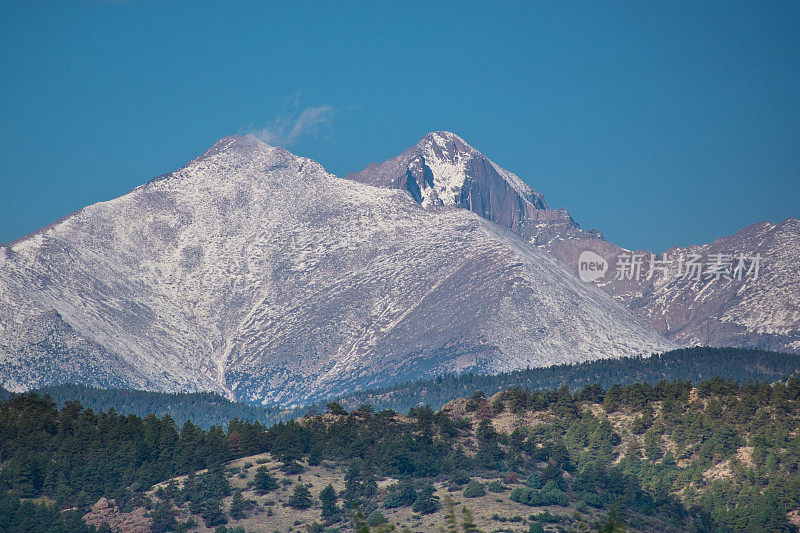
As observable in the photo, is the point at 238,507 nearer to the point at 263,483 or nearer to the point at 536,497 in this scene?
the point at 263,483

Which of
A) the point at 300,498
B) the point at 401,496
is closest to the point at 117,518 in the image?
the point at 300,498

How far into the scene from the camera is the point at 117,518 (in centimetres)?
17738

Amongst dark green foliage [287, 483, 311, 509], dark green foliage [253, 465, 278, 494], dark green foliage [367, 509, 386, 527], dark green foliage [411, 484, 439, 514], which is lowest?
dark green foliage [367, 509, 386, 527]

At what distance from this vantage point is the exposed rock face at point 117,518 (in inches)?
6767

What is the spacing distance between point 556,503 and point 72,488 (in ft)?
274

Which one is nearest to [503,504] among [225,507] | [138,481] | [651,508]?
[651,508]

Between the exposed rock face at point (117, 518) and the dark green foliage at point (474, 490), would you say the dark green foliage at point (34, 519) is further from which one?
the dark green foliage at point (474, 490)

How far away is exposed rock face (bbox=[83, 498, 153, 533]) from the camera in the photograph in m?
172

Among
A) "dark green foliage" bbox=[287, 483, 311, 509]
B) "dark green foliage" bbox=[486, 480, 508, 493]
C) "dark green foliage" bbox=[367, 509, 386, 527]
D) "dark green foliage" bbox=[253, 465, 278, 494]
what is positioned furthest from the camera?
"dark green foliage" bbox=[253, 465, 278, 494]

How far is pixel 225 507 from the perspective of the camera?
184m

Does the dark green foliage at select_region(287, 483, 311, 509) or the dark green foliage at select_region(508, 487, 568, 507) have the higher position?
the dark green foliage at select_region(287, 483, 311, 509)

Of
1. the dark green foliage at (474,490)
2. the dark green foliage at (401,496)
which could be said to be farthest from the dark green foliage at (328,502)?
the dark green foliage at (474,490)

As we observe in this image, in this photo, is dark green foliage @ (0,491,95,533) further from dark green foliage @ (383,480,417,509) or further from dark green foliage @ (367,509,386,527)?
dark green foliage @ (383,480,417,509)

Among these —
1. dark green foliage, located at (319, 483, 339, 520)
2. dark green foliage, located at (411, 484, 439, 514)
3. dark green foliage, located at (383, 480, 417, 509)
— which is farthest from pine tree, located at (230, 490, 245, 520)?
dark green foliage, located at (411, 484, 439, 514)
